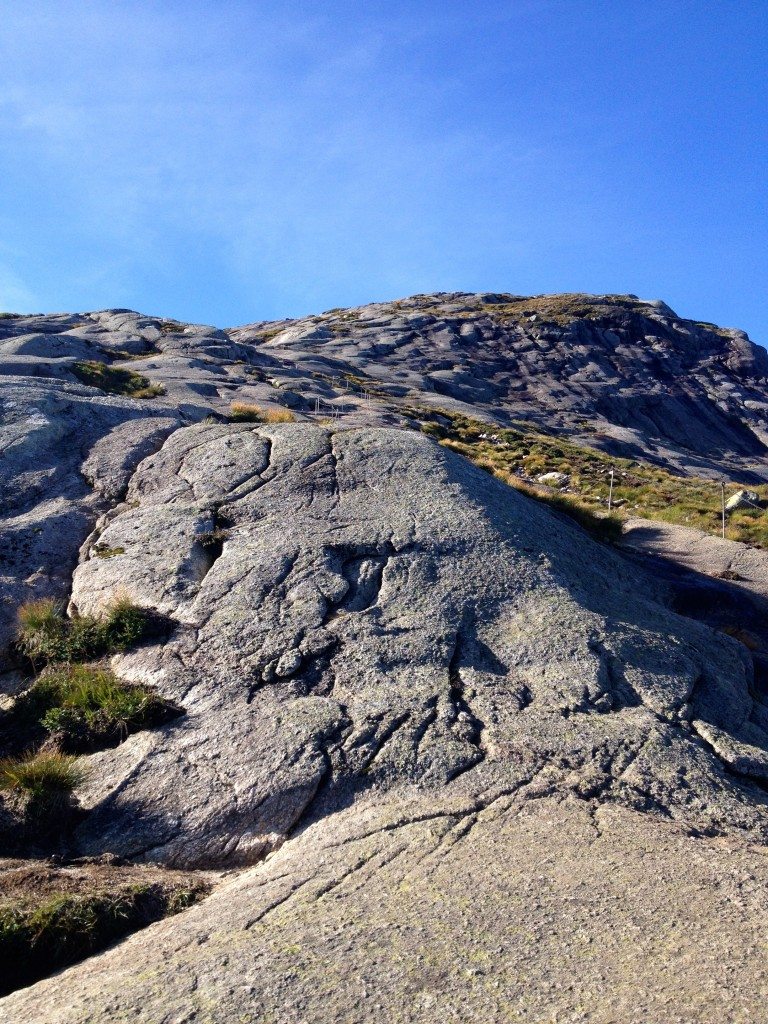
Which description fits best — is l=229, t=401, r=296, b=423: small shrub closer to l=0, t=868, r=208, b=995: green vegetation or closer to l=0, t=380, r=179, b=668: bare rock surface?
l=0, t=380, r=179, b=668: bare rock surface

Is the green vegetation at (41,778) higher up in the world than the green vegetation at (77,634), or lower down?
lower down

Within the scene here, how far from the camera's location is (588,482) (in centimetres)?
4588

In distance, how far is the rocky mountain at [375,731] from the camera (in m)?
5.19

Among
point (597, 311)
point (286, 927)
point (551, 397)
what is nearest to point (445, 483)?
point (286, 927)

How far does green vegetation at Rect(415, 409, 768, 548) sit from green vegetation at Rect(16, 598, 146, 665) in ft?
38.4

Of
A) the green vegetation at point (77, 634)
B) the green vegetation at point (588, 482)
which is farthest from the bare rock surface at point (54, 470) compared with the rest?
the green vegetation at point (588, 482)

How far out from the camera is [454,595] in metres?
11.0

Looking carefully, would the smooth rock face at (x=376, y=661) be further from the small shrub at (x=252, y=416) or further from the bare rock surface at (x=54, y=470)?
the small shrub at (x=252, y=416)

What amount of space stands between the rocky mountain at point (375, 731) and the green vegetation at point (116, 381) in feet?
77.6

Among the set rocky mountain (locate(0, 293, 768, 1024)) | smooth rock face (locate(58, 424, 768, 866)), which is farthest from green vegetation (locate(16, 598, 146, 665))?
smooth rock face (locate(58, 424, 768, 866))

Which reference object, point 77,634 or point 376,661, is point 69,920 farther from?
point 77,634

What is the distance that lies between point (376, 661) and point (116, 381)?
41.3m

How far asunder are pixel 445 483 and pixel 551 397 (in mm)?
104093

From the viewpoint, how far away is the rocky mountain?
5.19 metres
